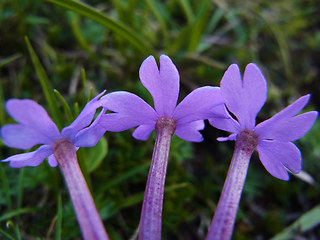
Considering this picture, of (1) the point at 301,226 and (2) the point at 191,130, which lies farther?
(1) the point at 301,226

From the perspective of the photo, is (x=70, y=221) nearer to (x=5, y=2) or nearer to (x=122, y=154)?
(x=122, y=154)

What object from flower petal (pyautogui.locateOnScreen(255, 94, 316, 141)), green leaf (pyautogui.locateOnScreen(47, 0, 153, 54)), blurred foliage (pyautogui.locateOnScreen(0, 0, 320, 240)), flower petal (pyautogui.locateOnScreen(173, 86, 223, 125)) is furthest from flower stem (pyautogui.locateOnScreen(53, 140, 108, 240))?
green leaf (pyautogui.locateOnScreen(47, 0, 153, 54))

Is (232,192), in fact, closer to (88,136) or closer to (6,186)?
(88,136)

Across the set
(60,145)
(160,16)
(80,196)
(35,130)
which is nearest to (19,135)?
(35,130)

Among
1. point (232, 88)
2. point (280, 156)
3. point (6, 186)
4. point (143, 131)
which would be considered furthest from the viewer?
point (6, 186)

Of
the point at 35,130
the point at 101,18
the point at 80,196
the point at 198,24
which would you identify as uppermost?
the point at 198,24

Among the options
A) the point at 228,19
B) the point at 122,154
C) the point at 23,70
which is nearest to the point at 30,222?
the point at 122,154
